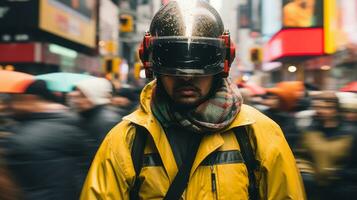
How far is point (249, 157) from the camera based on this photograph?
2.50 metres

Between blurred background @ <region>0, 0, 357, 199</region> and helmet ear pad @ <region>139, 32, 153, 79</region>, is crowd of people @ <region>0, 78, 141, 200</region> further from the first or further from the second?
helmet ear pad @ <region>139, 32, 153, 79</region>

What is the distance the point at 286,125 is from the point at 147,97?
382cm

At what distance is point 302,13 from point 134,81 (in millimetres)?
8814

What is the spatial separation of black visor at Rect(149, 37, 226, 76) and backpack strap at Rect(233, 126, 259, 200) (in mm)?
308

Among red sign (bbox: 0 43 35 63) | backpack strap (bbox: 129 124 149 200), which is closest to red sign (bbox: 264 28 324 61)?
red sign (bbox: 0 43 35 63)

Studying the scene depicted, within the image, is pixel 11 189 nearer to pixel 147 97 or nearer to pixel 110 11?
pixel 147 97

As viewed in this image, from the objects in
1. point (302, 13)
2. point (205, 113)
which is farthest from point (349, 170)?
point (302, 13)

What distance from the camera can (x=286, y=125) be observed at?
6254mm

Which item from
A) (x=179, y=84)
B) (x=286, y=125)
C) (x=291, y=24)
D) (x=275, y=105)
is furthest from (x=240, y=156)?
(x=291, y=24)

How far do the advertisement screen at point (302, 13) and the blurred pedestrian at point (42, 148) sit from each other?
→ 2202 cm

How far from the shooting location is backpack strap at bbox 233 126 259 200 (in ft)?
8.19

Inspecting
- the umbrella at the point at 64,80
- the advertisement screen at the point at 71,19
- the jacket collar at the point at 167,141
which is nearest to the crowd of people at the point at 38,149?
the jacket collar at the point at 167,141

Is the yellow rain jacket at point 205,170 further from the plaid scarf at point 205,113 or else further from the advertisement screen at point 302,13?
the advertisement screen at point 302,13

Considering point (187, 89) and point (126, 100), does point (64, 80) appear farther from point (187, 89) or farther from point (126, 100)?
point (187, 89)
